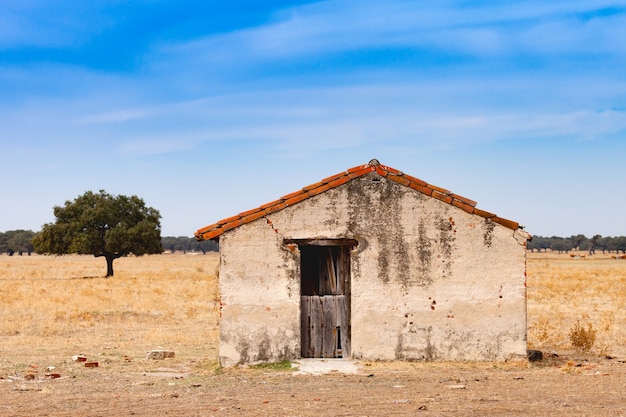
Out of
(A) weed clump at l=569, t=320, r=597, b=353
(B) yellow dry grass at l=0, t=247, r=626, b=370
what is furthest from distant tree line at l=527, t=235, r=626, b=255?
(A) weed clump at l=569, t=320, r=597, b=353

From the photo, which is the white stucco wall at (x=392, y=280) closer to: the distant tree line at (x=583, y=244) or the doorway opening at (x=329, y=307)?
the doorway opening at (x=329, y=307)

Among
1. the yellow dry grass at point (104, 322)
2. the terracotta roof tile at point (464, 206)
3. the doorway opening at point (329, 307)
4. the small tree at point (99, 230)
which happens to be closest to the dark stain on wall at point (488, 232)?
the terracotta roof tile at point (464, 206)

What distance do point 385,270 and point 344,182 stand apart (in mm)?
1819

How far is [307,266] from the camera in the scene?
15109 mm

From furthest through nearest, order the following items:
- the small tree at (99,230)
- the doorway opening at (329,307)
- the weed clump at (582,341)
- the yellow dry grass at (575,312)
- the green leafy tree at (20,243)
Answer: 1. the green leafy tree at (20,243)
2. the small tree at (99,230)
3. the yellow dry grass at (575,312)
4. the weed clump at (582,341)
5. the doorway opening at (329,307)

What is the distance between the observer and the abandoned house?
14102 mm

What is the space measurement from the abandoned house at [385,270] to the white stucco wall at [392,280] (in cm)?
2

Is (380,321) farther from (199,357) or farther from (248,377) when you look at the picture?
(199,357)

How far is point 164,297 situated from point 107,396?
19612mm

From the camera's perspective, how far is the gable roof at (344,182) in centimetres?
1420

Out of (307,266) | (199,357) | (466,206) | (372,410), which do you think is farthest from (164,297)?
(372,410)

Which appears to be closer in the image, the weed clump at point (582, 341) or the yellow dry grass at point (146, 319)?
the weed clump at point (582, 341)

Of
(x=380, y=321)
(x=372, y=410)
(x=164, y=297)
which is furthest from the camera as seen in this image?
(x=164, y=297)

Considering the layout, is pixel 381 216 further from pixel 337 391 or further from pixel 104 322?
pixel 104 322
